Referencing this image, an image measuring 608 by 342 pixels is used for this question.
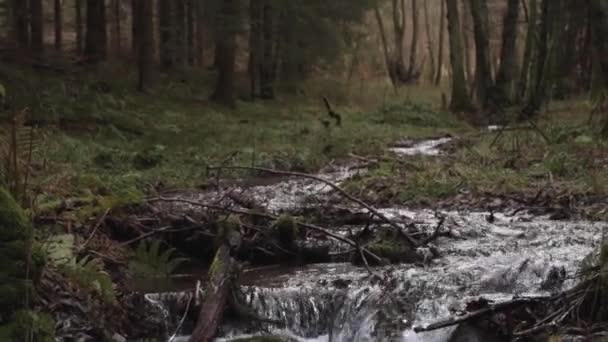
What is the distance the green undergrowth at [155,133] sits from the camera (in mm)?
8828

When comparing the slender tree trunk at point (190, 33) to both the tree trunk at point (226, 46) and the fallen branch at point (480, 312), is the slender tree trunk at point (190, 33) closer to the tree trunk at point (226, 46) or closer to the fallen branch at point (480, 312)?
the tree trunk at point (226, 46)

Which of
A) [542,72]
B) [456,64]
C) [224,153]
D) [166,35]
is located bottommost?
[224,153]

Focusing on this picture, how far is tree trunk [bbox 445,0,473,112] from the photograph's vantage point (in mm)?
23141

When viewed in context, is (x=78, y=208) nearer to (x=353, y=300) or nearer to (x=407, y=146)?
(x=353, y=300)

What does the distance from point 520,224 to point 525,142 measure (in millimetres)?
5936

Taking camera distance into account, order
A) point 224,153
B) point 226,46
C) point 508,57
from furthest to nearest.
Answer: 1. point 508,57
2. point 226,46
3. point 224,153

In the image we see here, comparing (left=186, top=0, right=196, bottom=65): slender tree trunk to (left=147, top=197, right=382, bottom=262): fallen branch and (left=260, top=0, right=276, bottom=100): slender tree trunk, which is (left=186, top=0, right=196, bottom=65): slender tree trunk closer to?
(left=260, top=0, right=276, bottom=100): slender tree trunk

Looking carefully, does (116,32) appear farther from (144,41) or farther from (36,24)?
(144,41)

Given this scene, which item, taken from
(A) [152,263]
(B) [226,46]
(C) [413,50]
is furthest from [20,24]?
(C) [413,50]

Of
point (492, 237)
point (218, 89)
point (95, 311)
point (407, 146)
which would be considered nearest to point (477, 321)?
point (95, 311)

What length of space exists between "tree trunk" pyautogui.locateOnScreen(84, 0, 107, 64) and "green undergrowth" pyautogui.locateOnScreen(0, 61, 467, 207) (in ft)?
1.89

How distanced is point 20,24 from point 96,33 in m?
2.26

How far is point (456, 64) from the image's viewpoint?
23422 millimetres

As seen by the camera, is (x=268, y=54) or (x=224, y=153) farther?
(x=268, y=54)
